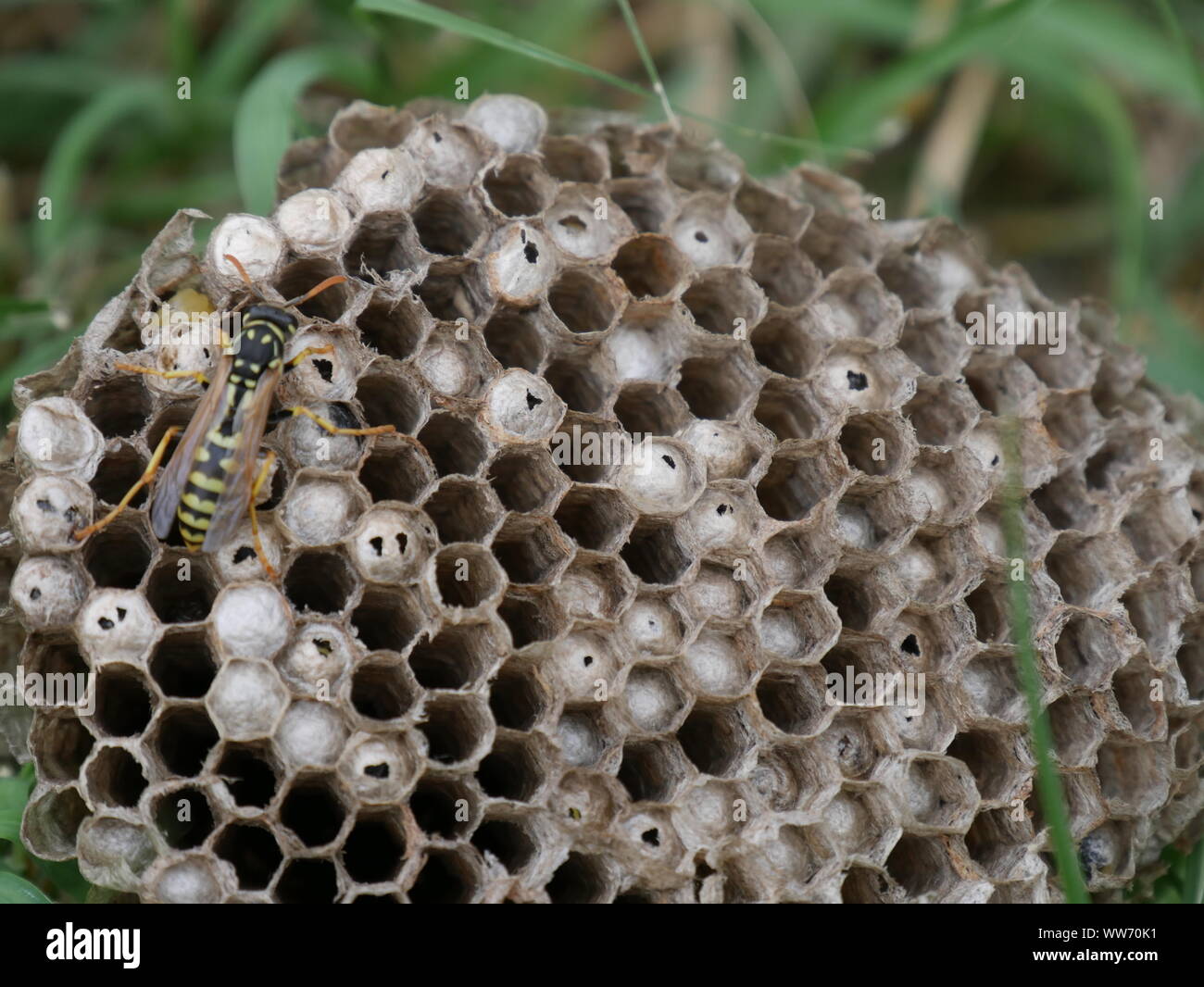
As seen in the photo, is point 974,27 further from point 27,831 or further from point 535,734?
point 27,831

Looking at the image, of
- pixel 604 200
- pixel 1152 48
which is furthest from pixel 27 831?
pixel 1152 48

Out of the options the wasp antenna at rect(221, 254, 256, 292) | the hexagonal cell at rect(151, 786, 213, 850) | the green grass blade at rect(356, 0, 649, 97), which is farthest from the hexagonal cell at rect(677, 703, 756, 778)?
the green grass blade at rect(356, 0, 649, 97)

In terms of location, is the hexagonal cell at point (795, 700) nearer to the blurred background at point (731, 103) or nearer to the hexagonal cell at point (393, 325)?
the hexagonal cell at point (393, 325)

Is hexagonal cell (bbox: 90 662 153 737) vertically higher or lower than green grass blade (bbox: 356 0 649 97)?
lower

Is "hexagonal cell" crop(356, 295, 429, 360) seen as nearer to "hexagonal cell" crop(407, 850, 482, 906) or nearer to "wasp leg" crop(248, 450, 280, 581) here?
"wasp leg" crop(248, 450, 280, 581)

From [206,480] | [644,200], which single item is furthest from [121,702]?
[644,200]
